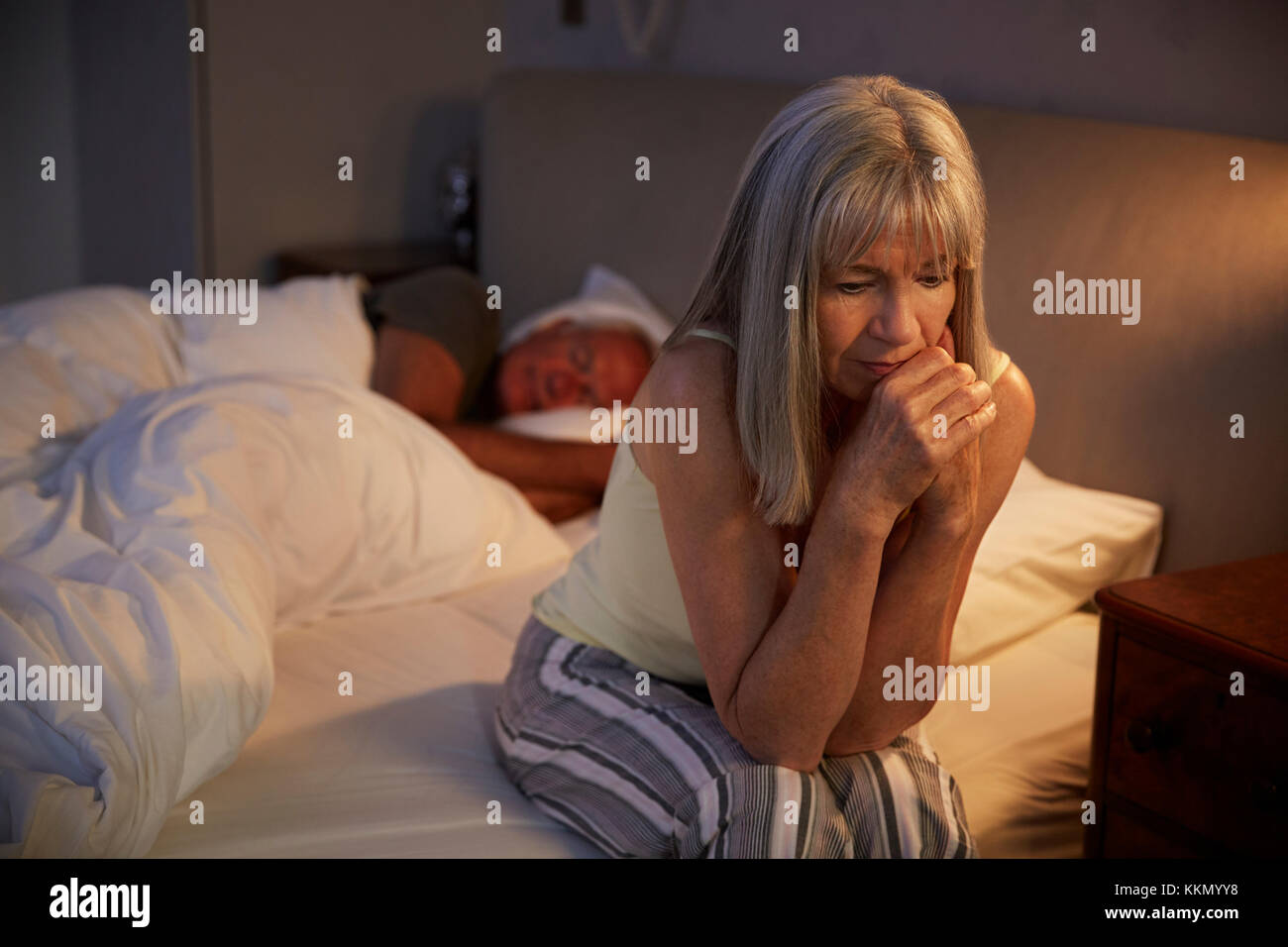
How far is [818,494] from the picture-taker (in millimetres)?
1006

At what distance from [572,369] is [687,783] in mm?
1162

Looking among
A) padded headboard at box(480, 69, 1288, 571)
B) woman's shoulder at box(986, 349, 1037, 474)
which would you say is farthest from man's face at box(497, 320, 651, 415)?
woman's shoulder at box(986, 349, 1037, 474)

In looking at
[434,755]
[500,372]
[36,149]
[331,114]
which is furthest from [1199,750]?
[36,149]

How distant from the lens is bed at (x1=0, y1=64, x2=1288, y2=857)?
3.42 feet

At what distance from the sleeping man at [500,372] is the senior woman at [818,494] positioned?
788 millimetres

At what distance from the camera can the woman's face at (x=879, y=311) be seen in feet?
2.88

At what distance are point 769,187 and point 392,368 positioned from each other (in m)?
1.20

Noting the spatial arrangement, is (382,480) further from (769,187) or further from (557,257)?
(557,257)

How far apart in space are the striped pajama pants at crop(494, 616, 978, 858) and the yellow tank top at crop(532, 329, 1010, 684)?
18 millimetres

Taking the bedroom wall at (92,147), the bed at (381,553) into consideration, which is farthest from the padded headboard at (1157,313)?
the bedroom wall at (92,147)

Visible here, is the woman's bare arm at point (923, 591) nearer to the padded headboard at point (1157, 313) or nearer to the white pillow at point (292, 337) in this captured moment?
the padded headboard at point (1157, 313)

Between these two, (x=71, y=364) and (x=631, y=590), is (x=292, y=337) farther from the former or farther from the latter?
(x=631, y=590)

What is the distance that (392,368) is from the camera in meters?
1.98

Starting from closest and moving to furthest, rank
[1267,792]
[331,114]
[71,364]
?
[1267,792], [71,364], [331,114]
